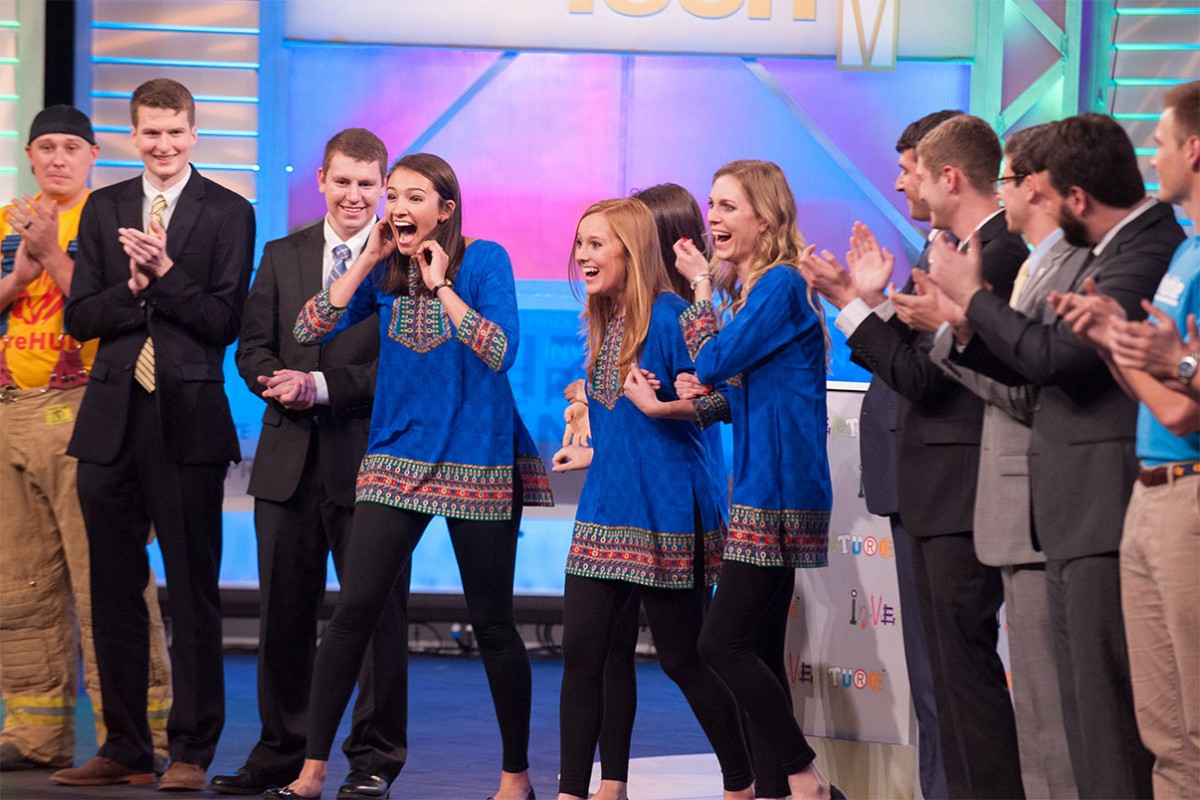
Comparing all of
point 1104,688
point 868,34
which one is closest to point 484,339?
point 1104,688

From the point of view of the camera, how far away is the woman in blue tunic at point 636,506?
3.68 m

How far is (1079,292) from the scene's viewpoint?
292cm

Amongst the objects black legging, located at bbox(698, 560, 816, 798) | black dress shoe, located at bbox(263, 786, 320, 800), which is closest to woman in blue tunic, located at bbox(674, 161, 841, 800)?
black legging, located at bbox(698, 560, 816, 798)

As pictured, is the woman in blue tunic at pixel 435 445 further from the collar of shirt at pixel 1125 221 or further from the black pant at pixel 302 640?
the collar of shirt at pixel 1125 221

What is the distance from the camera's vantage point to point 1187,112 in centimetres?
275

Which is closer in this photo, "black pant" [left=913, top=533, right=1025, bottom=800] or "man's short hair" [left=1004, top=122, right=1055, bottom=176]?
"man's short hair" [left=1004, top=122, right=1055, bottom=176]

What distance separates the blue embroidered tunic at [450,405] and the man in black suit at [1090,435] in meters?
1.42

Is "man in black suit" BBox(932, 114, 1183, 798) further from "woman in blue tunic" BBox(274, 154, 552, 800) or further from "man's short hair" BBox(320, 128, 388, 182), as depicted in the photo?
"man's short hair" BBox(320, 128, 388, 182)

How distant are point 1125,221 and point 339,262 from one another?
7.56ft

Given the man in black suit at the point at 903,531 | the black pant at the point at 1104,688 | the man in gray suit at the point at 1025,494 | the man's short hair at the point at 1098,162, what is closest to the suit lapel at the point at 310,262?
the man in black suit at the point at 903,531

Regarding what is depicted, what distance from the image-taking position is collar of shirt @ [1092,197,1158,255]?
2.91 meters

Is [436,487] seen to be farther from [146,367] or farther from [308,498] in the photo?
[146,367]

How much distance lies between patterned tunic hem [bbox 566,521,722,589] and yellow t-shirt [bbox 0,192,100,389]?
1810 mm

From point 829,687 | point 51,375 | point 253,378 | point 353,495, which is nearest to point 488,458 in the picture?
point 353,495
